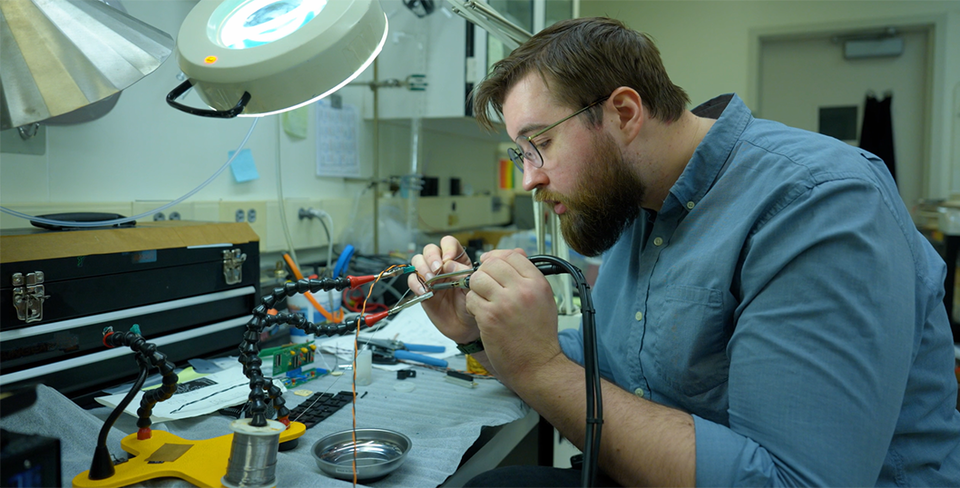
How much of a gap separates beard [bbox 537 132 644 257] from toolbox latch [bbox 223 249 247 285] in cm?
65

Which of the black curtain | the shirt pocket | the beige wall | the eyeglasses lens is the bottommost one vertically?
the shirt pocket

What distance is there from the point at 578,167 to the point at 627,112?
123 millimetres

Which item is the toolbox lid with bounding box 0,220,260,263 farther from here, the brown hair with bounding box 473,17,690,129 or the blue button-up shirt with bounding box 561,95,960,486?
the blue button-up shirt with bounding box 561,95,960,486

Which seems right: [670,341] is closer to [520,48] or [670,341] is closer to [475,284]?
[475,284]

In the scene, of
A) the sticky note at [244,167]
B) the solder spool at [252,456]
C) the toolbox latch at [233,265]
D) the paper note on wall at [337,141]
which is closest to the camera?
the solder spool at [252,456]

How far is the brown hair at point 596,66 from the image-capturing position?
3.20ft

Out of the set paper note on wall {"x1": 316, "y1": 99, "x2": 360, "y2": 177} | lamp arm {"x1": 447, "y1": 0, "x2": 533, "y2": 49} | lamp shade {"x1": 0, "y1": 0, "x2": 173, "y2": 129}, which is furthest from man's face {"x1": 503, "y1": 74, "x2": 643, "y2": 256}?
paper note on wall {"x1": 316, "y1": 99, "x2": 360, "y2": 177}

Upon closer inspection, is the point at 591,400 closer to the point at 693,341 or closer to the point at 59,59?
the point at 693,341

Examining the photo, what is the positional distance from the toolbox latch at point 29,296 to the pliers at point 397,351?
0.58m

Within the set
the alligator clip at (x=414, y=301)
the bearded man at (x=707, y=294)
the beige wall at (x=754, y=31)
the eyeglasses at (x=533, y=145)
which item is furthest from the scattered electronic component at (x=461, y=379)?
the beige wall at (x=754, y=31)

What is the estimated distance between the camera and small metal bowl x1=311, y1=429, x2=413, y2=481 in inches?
28.6

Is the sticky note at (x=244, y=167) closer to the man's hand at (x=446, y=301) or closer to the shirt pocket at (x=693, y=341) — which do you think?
the man's hand at (x=446, y=301)

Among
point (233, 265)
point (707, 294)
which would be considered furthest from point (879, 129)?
point (233, 265)

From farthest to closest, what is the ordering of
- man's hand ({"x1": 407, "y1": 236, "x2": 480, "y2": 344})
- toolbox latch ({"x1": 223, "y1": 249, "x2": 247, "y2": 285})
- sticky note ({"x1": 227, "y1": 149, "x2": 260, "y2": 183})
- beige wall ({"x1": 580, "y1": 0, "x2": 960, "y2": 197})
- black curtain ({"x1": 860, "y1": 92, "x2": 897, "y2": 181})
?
black curtain ({"x1": 860, "y1": 92, "x2": 897, "y2": 181}) < beige wall ({"x1": 580, "y1": 0, "x2": 960, "y2": 197}) < sticky note ({"x1": 227, "y1": 149, "x2": 260, "y2": 183}) < toolbox latch ({"x1": 223, "y1": 249, "x2": 247, "y2": 285}) < man's hand ({"x1": 407, "y1": 236, "x2": 480, "y2": 344})
